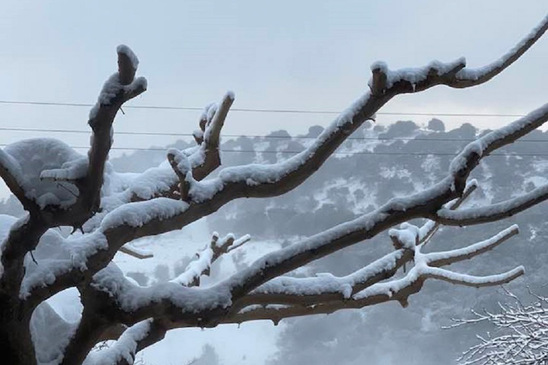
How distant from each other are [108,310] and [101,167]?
644 mm

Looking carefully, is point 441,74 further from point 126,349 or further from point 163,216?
point 126,349

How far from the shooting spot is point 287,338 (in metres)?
35.6

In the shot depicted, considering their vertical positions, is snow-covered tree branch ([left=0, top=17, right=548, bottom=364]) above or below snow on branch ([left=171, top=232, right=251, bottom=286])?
above

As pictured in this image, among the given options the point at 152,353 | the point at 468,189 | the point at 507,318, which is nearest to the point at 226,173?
the point at 468,189

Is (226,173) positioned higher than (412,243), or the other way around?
(226,173)

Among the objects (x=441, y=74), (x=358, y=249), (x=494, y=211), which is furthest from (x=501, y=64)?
(x=358, y=249)

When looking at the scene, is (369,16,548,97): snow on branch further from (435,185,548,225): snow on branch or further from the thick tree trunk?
the thick tree trunk

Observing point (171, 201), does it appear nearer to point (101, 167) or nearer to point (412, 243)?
point (101, 167)

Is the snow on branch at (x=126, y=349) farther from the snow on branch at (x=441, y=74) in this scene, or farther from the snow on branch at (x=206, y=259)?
the snow on branch at (x=206, y=259)

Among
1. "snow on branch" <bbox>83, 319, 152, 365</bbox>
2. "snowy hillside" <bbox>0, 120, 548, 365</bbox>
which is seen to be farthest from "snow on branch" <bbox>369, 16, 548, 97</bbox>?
"snowy hillside" <bbox>0, 120, 548, 365</bbox>

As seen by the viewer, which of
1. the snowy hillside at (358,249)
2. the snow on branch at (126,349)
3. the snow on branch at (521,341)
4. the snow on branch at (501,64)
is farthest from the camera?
the snowy hillside at (358,249)

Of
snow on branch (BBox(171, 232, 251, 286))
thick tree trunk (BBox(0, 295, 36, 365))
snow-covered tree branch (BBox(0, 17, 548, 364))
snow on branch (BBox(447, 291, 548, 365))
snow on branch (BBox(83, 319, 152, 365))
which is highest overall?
snow-covered tree branch (BBox(0, 17, 548, 364))

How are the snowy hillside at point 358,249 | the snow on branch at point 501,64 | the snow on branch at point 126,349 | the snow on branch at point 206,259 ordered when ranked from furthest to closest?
the snowy hillside at point 358,249 < the snow on branch at point 206,259 < the snow on branch at point 126,349 < the snow on branch at point 501,64

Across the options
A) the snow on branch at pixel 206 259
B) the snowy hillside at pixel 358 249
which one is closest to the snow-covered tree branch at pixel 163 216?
the snow on branch at pixel 206 259
